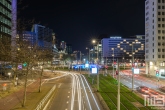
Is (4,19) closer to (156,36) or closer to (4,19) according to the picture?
(4,19)

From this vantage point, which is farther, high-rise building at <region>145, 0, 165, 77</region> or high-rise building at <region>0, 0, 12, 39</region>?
high-rise building at <region>145, 0, 165, 77</region>

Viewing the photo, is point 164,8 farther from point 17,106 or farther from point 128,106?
point 17,106

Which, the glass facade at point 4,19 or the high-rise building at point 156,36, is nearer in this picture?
the glass facade at point 4,19

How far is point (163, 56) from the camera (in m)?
88.8

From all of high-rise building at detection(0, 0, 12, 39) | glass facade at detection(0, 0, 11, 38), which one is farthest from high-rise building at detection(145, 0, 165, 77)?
glass facade at detection(0, 0, 11, 38)

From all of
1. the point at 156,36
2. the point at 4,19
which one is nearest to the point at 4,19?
the point at 4,19

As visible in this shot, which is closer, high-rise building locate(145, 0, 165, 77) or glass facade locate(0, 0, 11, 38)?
glass facade locate(0, 0, 11, 38)

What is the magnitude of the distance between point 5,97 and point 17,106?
8.64 metres

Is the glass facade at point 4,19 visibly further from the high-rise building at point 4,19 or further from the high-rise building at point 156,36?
the high-rise building at point 156,36

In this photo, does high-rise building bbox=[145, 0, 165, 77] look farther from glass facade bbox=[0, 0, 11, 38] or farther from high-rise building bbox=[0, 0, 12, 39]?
glass facade bbox=[0, 0, 11, 38]

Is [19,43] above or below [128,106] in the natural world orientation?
above

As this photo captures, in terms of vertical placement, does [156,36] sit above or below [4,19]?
above

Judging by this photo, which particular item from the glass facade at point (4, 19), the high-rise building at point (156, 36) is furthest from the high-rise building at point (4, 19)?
the high-rise building at point (156, 36)

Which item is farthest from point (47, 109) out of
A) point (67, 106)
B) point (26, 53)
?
point (26, 53)
